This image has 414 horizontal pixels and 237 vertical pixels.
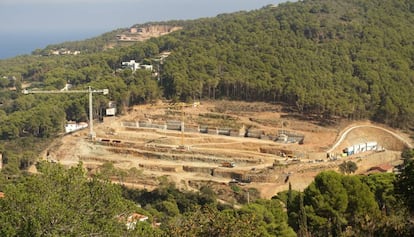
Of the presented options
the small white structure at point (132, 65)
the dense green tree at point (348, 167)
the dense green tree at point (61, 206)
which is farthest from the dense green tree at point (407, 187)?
the small white structure at point (132, 65)

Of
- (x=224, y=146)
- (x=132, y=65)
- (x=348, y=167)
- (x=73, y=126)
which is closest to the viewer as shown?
(x=348, y=167)

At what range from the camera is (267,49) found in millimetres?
52031

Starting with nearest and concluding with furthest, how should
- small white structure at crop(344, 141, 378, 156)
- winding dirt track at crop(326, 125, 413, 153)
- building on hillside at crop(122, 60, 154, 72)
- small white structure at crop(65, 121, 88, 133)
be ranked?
small white structure at crop(344, 141, 378, 156)
winding dirt track at crop(326, 125, 413, 153)
small white structure at crop(65, 121, 88, 133)
building on hillside at crop(122, 60, 154, 72)

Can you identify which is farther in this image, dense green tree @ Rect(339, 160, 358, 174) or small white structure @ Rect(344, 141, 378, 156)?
small white structure @ Rect(344, 141, 378, 156)

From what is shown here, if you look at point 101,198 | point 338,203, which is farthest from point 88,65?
point 101,198

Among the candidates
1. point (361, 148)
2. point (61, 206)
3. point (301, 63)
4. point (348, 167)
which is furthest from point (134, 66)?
point (61, 206)

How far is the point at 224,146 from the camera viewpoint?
39938 millimetres

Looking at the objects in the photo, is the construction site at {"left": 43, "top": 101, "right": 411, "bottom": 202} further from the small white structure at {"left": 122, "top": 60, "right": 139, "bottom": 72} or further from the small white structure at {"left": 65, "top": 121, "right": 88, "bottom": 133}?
the small white structure at {"left": 122, "top": 60, "right": 139, "bottom": 72}

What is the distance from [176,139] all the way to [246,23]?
79.4ft

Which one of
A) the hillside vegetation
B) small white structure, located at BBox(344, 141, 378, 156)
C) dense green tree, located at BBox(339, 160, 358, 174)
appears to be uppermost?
the hillside vegetation

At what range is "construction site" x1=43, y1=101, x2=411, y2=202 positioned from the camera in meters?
35.2

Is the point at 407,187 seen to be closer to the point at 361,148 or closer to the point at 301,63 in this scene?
the point at 361,148

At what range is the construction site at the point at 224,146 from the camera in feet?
115

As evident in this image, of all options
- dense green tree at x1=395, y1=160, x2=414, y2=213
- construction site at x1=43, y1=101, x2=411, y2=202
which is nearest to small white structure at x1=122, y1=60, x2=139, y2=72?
construction site at x1=43, y1=101, x2=411, y2=202
